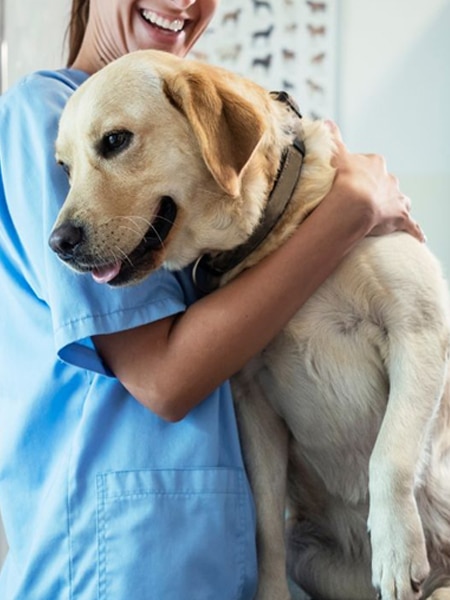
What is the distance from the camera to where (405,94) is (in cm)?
303

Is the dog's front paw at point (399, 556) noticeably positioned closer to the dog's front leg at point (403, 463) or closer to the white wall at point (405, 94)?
the dog's front leg at point (403, 463)

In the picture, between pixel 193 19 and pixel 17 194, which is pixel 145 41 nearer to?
pixel 193 19

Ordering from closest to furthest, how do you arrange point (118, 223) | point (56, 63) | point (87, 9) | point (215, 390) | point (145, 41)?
point (118, 223) → point (215, 390) → point (145, 41) → point (87, 9) → point (56, 63)

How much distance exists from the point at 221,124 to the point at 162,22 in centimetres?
38

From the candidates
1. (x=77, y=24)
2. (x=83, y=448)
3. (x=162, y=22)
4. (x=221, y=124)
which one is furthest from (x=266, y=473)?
(x=77, y=24)

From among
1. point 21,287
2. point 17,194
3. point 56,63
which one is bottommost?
point 56,63

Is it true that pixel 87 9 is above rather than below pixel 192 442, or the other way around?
above

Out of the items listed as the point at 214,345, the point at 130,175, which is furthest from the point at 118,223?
the point at 214,345

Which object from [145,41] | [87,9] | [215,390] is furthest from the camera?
[87,9]

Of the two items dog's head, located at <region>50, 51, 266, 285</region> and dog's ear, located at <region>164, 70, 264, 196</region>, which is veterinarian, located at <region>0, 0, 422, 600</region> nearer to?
dog's head, located at <region>50, 51, 266, 285</region>

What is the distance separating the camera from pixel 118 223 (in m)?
1.09

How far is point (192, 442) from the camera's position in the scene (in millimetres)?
1152

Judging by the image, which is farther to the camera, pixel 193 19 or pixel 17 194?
pixel 193 19

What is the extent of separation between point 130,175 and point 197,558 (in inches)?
19.7
